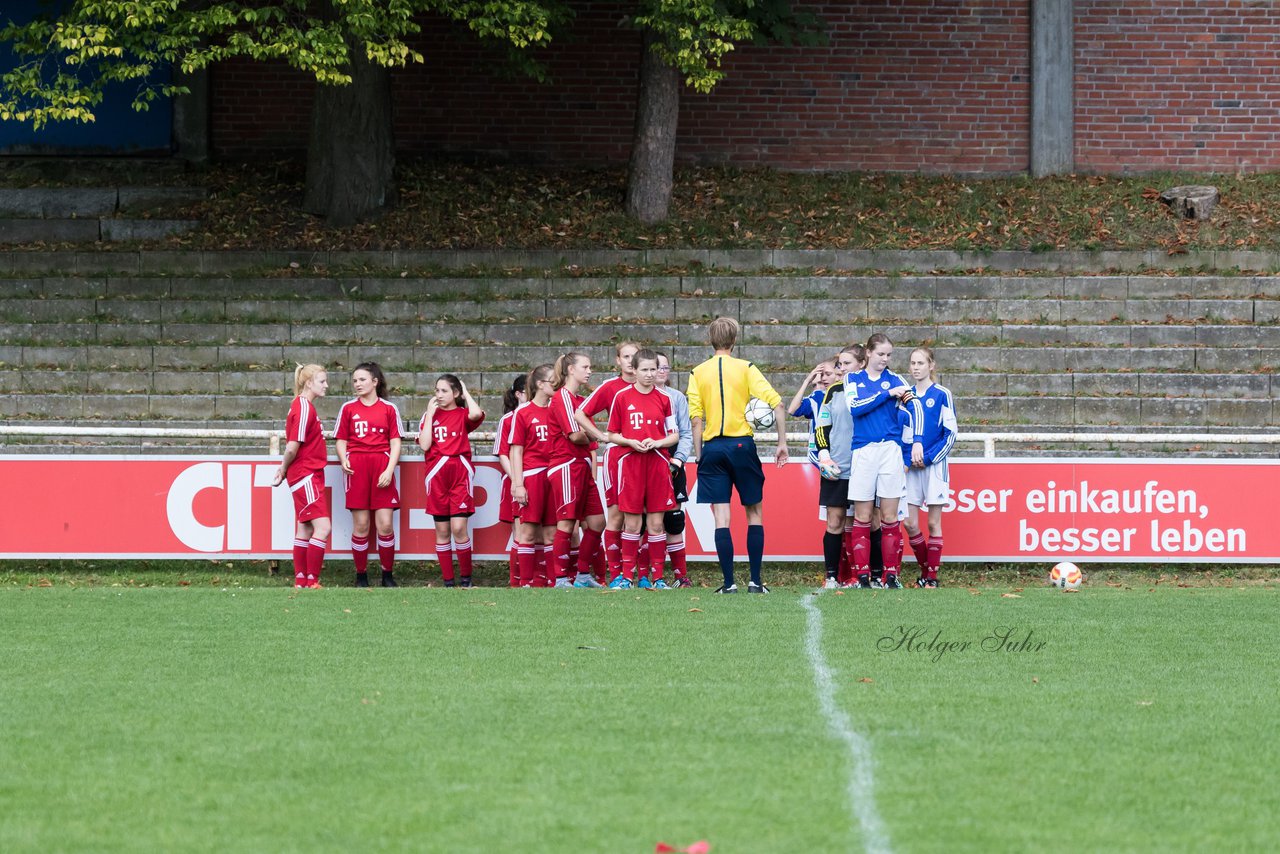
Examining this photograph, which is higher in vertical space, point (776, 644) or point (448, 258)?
point (448, 258)

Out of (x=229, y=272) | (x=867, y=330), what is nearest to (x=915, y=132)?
(x=867, y=330)

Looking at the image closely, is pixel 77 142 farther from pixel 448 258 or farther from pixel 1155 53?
pixel 1155 53

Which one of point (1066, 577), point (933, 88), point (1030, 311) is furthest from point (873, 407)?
point (933, 88)

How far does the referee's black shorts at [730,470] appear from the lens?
11.9 meters

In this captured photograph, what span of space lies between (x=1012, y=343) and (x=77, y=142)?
14302 mm

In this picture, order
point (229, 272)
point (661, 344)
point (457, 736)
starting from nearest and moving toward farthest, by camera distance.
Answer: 1. point (457, 736)
2. point (661, 344)
3. point (229, 272)

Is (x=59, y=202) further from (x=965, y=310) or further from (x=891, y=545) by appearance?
(x=891, y=545)

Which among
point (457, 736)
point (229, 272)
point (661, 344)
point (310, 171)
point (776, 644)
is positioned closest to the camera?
point (457, 736)

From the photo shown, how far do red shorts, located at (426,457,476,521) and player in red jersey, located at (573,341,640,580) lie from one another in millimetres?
1162

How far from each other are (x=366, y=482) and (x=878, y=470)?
4.25 metres

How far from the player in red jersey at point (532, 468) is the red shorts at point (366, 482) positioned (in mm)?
1137

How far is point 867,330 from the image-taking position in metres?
18.5

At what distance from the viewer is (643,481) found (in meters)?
12.4

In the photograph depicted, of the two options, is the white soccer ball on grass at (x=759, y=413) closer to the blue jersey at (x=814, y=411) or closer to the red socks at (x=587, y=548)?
the blue jersey at (x=814, y=411)
